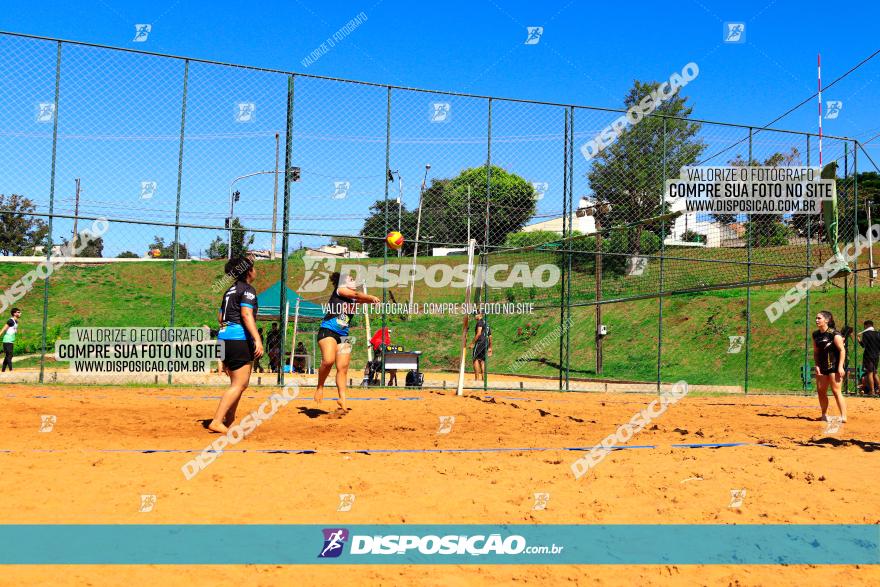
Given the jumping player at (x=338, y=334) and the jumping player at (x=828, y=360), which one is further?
the jumping player at (x=828, y=360)

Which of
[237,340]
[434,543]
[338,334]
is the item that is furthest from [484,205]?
[434,543]

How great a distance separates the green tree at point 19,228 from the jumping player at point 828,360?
→ 42.5 ft

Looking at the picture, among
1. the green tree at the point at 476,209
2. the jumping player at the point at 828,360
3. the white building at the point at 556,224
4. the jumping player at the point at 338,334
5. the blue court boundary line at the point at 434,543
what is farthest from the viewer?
the white building at the point at 556,224

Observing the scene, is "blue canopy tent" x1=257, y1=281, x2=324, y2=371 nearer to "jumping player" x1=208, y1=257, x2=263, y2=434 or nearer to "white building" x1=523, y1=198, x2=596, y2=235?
"white building" x1=523, y1=198, x2=596, y2=235

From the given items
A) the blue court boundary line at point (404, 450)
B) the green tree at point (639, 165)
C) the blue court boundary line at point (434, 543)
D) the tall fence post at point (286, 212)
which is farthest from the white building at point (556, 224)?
the blue court boundary line at point (434, 543)

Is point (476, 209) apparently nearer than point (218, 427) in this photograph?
No

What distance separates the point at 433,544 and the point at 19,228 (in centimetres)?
1419

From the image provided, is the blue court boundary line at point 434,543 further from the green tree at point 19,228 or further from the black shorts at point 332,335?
the green tree at point 19,228

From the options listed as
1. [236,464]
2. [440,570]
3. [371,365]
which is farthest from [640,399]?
[440,570]

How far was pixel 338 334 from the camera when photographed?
9.44 m

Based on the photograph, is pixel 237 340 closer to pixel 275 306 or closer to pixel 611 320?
pixel 275 306

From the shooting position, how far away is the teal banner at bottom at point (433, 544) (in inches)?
165

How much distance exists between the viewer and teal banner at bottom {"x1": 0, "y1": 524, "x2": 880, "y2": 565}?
4203mm

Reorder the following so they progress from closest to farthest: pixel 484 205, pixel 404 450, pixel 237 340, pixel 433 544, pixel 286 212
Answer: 1. pixel 433 544
2. pixel 404 450
3. pixel 237 340
4. pixel 286 212
5. pixel 484 205
